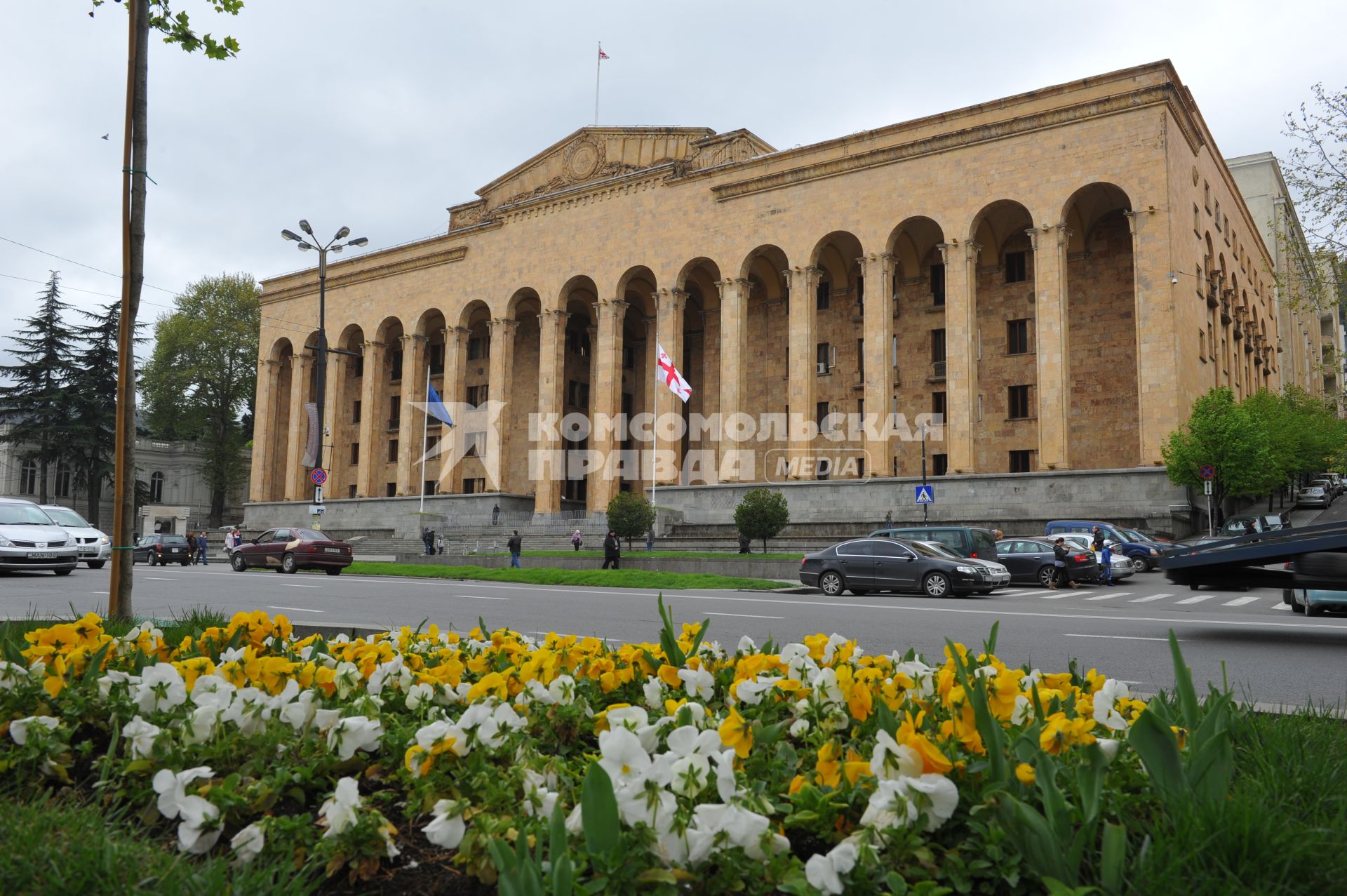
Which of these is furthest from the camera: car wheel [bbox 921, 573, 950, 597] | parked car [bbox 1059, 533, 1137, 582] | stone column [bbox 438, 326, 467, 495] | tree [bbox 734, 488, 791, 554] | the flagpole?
stone column [bbox 438, 326, 467, 495]

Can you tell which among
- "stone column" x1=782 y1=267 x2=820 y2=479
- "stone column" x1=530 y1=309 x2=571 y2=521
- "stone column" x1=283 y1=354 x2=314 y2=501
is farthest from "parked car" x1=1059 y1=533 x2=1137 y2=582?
"stone column" x1=283 y1=354 x2=314 y2=501

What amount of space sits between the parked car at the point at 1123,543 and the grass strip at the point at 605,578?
36.7ft

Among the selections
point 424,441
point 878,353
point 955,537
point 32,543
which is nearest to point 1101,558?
point 955,537

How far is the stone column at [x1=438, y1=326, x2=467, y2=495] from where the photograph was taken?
171ft

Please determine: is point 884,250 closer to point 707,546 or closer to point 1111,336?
point 1111,336

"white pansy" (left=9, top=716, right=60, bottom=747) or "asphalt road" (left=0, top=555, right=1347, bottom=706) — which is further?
"asphalt road" (left=0, top=555, right=1347, bottom=706)

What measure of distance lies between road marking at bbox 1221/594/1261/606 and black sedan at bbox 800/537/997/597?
4.58 m

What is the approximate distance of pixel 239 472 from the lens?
68188 mm

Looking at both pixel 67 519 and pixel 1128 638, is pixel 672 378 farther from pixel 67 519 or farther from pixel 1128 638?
pixel 1128 638

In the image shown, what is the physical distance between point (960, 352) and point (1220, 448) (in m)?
9.57

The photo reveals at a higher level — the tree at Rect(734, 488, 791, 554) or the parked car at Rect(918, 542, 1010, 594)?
the tree at Rect(734, 488, 791, 554)

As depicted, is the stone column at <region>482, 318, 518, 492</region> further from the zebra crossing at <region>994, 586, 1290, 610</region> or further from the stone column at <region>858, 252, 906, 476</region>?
the zebra crossing at <region>994, 586, 1290, 610</region>

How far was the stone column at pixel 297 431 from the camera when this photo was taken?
5816 centimetres

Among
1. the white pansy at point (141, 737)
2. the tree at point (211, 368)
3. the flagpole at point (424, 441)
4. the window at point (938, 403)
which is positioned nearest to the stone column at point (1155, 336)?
the window at point (938, 403)
